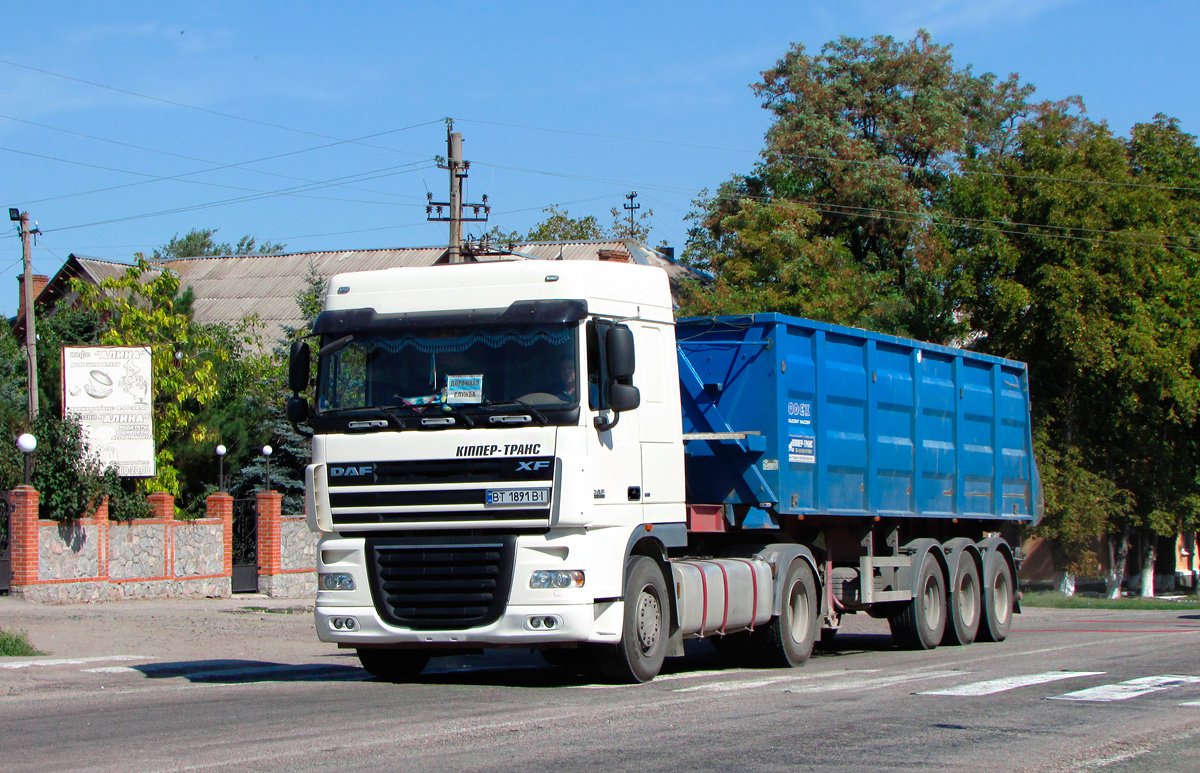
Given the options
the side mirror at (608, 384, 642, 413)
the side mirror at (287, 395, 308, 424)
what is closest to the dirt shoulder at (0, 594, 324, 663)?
the side mirror at (287, 395, 308, 424)

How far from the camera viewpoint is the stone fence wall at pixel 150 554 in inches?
851

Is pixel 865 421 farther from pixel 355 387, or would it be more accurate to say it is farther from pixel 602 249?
pixel 602 249

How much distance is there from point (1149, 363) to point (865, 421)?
20818 millimetres

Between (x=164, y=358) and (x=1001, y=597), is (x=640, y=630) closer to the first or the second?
(x=1001, y=597)

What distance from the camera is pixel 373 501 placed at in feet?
34.7

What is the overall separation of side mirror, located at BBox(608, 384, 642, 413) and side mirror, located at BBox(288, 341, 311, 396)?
2619mm

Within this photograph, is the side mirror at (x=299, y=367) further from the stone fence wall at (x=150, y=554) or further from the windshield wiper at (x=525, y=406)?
the stone fence wall at (x=150, y=554)

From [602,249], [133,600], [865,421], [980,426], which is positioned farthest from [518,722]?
[602,249]

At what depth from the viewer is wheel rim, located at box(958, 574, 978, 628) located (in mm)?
16891

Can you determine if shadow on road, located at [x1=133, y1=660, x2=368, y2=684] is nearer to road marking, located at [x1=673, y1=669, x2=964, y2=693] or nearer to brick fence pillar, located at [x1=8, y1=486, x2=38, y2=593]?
road marking, located at [x1=673, y1=669, x2=964, y2=693]

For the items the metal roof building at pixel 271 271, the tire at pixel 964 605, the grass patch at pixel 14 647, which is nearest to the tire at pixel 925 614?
the tire at pixel 964 605

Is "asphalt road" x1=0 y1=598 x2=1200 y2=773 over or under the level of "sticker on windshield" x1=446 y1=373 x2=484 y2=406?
under

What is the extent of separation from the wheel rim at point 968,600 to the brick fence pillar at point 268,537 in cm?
1491

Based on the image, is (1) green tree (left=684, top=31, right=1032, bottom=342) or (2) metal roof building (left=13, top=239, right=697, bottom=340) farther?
(2) metal roof building (left=13, top=239, right=697, bottom=340)
